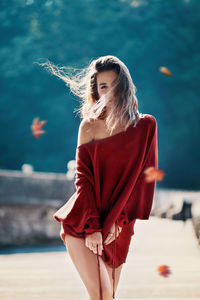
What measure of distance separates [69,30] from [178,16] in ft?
16.4

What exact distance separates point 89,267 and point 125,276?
2500 millimetres

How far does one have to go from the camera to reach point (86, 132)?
7.09 ft

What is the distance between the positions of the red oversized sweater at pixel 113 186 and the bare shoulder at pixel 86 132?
0.12 ft

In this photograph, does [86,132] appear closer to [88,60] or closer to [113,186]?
[113,186]

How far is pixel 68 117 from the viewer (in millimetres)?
22281

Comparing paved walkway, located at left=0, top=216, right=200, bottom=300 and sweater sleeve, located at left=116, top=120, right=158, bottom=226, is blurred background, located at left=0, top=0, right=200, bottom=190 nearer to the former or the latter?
paved walkway, located at left=0, top=216, right=200, bottom=300

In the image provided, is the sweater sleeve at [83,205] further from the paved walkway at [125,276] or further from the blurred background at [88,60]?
the blurred background at [88,60]

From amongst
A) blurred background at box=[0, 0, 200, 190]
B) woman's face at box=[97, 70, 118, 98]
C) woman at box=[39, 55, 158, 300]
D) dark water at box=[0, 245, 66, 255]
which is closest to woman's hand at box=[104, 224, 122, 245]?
woman at box=[39, 55, 158, 300]

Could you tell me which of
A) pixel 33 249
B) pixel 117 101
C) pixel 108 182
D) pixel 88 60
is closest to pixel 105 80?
pixel 117 101

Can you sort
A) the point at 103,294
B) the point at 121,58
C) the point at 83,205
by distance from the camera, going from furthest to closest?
the point at 121,58 → the point at 83,205 → the point at 103,294

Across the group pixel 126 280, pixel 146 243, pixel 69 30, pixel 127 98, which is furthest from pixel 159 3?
pixel 127 98

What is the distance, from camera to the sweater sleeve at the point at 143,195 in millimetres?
2158

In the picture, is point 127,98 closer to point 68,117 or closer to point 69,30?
point 68,117

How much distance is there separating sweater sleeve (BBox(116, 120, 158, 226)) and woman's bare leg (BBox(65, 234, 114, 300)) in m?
0.22
